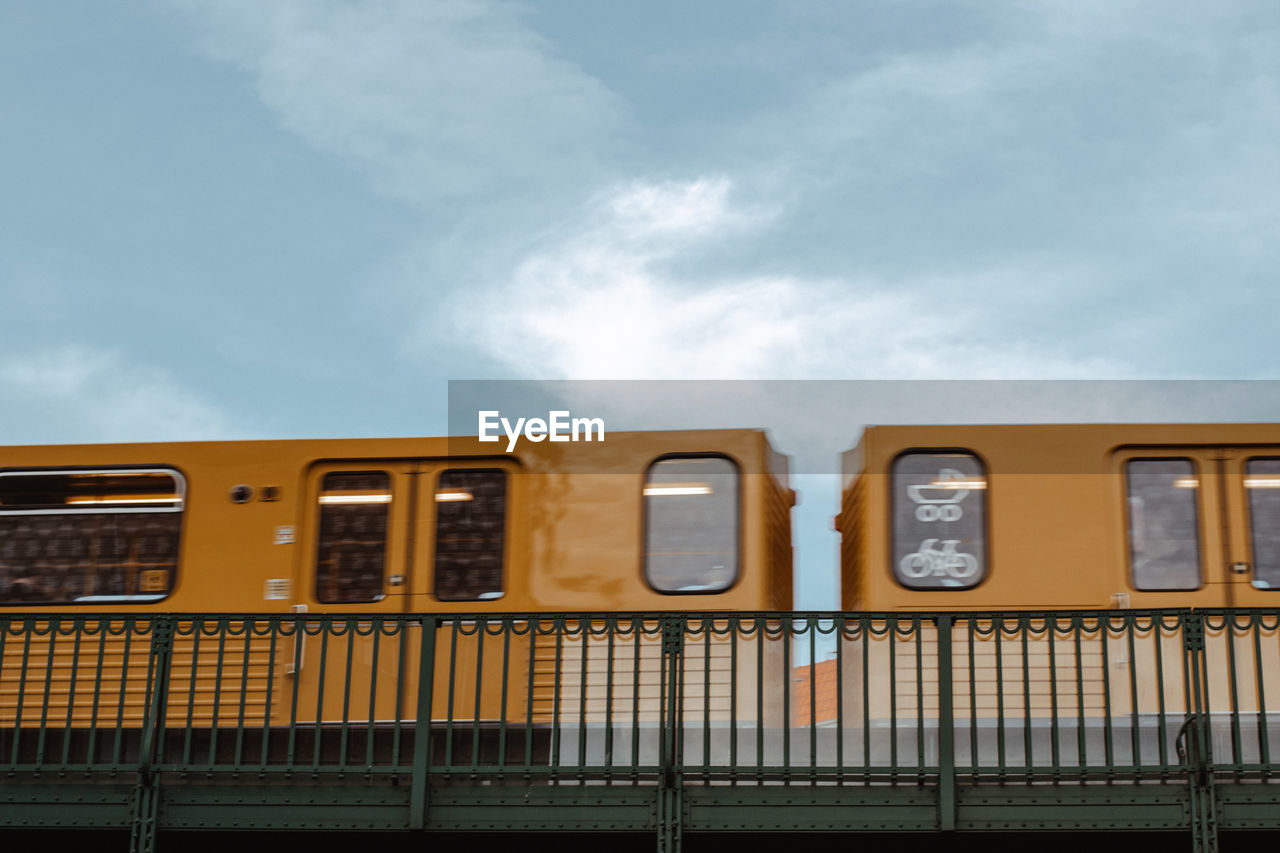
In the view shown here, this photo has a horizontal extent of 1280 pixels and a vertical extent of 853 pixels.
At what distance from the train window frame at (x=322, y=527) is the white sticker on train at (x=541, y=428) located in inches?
31.8

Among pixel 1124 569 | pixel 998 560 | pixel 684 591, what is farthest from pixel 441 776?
pixel 1124 569

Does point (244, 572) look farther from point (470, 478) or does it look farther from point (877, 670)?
point (877, 670)

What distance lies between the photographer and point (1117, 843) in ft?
32.1

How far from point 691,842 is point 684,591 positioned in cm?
202

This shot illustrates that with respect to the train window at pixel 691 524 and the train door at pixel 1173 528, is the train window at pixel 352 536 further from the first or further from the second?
the train door at pixel 1173 528

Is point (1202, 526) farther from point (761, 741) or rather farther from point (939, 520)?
point (761, 741)

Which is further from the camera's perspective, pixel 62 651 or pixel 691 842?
pixel 62 651

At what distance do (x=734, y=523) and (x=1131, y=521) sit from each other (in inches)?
114

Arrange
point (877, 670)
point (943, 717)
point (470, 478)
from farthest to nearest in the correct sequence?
point (470, 478)
point (877, 670)
point (943, 717)

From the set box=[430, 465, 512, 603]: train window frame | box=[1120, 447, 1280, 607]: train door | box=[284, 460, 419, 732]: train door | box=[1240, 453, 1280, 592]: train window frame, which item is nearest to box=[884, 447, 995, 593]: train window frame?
box=[1120, 447, 1280, 607]: train door

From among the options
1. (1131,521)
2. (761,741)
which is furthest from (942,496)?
(761,741)

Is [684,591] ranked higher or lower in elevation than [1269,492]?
lower

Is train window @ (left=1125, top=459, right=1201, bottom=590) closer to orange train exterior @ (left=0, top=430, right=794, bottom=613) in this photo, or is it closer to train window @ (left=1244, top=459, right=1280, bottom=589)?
train window @ (left=1244, top=459, right=1280, bottom=589)

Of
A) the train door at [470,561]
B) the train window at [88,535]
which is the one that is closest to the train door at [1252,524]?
the train door at [470,561]
